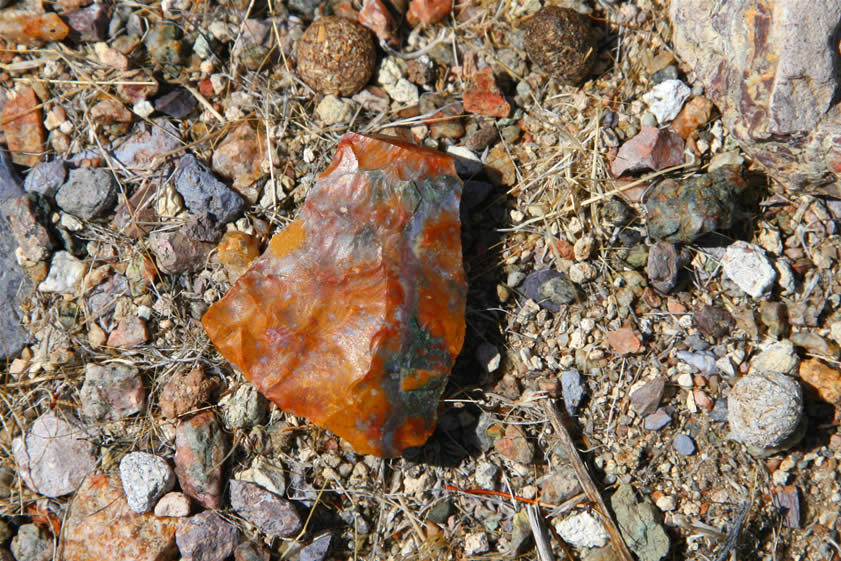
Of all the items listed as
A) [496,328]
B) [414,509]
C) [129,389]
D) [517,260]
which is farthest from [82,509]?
[517,260]

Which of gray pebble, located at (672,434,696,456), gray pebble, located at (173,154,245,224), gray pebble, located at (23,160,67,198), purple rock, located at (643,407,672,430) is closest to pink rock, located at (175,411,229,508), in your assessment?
gray pebble, located at (173,154,245,224)

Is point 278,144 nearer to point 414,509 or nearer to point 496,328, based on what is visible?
point 496,328

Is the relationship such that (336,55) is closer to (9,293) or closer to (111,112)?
(111,112)

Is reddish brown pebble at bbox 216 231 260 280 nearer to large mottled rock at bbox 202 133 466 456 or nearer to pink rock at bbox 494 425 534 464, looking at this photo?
large mottled rock at bbox 202 133 466 456

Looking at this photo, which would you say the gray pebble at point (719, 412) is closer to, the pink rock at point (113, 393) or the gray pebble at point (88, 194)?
the pink rock at point (113, 393)

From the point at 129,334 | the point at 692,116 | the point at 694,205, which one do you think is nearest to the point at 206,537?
the point at 129,334

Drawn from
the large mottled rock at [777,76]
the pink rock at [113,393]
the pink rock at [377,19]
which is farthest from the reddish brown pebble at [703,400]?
the pink rock at [113,393]
